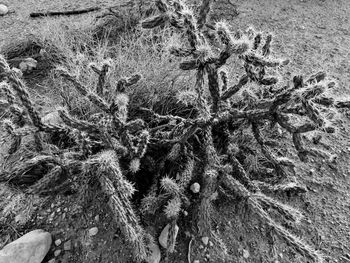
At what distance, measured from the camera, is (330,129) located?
1616 mm

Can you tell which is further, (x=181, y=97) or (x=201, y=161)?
(x=201, y=161)

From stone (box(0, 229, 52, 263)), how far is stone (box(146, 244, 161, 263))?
0.55 m

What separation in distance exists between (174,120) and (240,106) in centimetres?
47

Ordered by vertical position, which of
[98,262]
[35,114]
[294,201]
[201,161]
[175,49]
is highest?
[175,49]

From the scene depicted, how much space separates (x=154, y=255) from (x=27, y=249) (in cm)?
65

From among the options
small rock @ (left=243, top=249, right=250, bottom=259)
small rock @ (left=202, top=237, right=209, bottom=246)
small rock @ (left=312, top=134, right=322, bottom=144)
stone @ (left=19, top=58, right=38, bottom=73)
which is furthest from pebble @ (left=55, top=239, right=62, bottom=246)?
stone @ (left=19, top=58, right=38, bottom=73)

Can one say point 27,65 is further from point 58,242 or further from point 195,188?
point 195,188

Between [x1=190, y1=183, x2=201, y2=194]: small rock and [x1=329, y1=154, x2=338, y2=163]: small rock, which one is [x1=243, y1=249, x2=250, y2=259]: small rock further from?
[x1=329, y1=154, x2=338, y2=163]: small rock

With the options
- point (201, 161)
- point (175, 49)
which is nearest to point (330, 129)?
point (201, 161)

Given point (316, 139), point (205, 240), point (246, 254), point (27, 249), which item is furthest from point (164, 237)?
point (316, 139)

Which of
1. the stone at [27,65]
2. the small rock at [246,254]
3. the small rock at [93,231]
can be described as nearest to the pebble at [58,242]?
the small rock at [93,231]

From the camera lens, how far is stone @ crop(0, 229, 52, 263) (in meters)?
1.56

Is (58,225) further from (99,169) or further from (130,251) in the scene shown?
(99,169)

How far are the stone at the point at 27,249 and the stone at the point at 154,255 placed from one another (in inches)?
21.8
